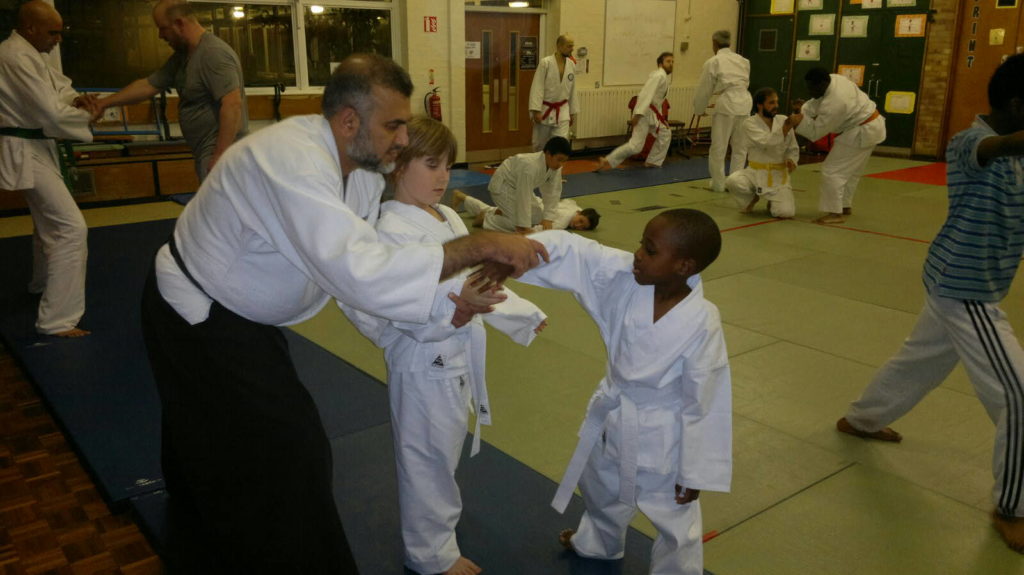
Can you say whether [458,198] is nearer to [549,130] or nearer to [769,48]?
[549,130]

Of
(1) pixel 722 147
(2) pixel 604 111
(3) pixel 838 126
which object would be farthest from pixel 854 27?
(3) pixel 838 126

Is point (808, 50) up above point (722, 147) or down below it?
above

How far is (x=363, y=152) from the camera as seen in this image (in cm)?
213

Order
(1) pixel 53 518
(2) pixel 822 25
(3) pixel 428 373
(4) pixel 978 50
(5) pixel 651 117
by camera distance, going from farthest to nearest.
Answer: (2) pixel 822 25 < (4) pixel 978 50 < (5) pixel 651 117 < (1) pixel 53 518 < (3) pixel 428 373

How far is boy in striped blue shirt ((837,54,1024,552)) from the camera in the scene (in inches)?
106

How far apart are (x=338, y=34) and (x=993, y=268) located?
371 inches

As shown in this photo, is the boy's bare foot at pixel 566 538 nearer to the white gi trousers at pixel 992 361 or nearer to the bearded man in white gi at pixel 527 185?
the white gi trousers at pixel 992 361

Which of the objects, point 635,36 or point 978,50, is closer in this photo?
point 978,50

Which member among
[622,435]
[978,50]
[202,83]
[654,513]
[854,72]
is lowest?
[654,513]

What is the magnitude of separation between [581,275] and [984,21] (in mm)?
12039

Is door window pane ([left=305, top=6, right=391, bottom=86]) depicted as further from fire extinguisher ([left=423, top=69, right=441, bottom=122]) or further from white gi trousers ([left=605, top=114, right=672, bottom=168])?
white gi trousers ([left=605, top=114, right=672, bottom=168])

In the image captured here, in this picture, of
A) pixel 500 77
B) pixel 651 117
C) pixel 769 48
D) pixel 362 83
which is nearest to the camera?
pixel 362 83

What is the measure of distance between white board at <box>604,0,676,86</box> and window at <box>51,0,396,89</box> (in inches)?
146

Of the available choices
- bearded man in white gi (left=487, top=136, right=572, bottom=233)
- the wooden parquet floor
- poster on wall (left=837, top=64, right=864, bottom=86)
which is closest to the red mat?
poster on wall (left=837, top=64, right=864, bottom=86)
